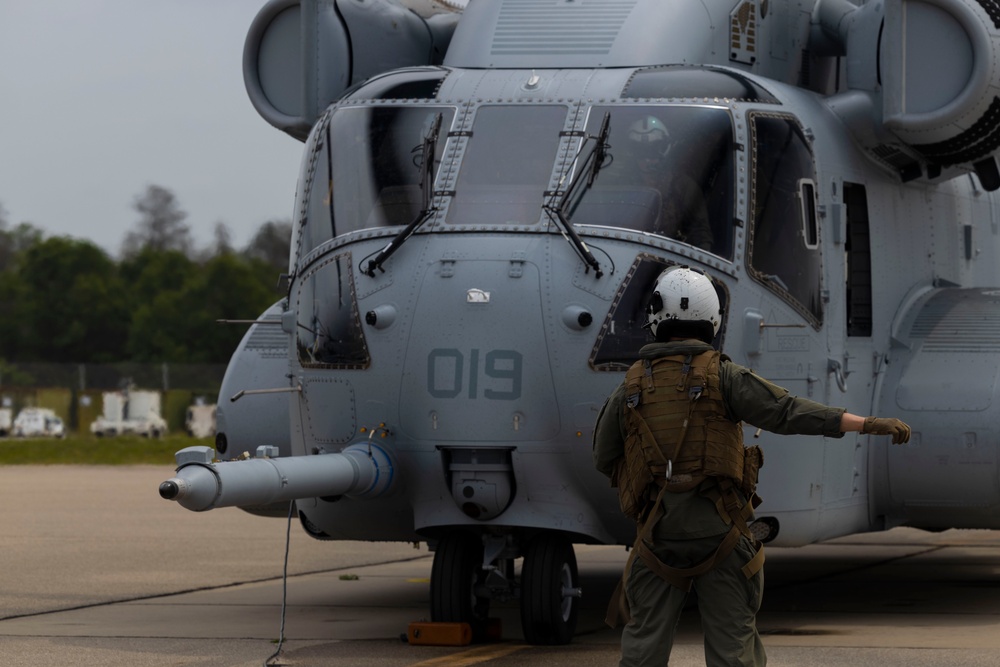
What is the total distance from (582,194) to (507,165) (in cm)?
47

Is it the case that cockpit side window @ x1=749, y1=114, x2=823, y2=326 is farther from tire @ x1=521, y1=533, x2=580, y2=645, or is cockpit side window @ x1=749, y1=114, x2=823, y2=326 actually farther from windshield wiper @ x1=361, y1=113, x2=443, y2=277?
tire @ x1=521, y1=533, x2=580, y2=645

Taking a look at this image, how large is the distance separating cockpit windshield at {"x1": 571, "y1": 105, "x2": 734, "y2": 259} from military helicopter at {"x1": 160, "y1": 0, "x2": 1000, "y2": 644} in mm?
14

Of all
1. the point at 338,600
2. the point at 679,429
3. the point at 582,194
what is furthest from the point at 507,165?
the point at 338,600

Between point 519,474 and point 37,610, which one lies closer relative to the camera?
point 519,474

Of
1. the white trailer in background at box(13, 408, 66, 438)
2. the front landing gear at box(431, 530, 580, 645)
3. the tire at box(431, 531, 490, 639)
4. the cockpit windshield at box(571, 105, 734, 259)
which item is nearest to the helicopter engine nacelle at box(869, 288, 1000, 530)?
the cockpit windshield at box(571, 105, 734, 259)

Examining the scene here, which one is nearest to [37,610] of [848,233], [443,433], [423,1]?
[443,433]

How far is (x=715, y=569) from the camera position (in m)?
6.89

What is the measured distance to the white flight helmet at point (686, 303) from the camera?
711cm

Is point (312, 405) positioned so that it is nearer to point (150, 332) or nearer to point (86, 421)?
point (86, 421)

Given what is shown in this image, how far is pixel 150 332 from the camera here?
73188 mm

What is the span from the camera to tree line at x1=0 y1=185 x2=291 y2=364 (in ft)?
240

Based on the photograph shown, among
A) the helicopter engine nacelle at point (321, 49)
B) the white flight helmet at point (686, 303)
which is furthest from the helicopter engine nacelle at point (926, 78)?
the white flight helmet at point (686, 303)

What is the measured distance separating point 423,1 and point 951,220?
12.8 ft

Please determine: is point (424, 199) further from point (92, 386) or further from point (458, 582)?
point (92, 386)
